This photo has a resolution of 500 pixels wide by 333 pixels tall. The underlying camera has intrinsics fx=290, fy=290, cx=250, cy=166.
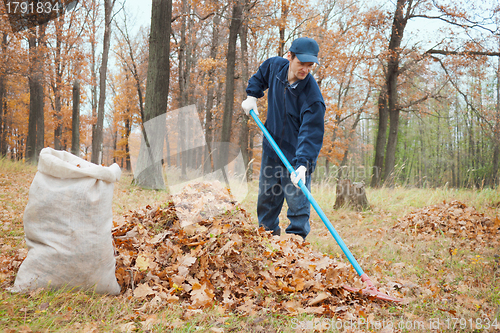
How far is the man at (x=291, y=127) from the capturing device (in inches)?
112

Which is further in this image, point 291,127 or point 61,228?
point 291,127

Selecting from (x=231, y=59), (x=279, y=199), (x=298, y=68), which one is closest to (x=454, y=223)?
(x=279, y=199)

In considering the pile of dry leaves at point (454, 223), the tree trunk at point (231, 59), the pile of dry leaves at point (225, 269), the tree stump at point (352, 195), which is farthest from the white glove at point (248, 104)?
the tree trunk at point (231, 59)

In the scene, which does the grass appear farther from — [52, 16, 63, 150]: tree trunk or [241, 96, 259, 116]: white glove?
[52, 16, 63, 150]: tree trunk

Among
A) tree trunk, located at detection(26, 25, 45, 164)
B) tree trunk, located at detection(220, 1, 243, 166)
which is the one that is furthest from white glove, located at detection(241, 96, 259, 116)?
tree trunk, located at detection(26, 25, 45, 164)

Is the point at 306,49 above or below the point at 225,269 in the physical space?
above

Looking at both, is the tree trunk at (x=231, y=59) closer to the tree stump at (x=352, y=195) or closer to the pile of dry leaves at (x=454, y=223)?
the tree stump at (x=352, y=195)

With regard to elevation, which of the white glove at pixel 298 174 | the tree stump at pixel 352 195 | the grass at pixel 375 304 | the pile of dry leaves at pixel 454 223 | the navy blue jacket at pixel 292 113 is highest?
the navy blue jacket at pixel 292 113

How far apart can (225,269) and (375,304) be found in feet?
3.93

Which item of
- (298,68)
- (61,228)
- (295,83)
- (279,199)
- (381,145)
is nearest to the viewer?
(61,228)

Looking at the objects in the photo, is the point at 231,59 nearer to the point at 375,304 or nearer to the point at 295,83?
the point at 295,83

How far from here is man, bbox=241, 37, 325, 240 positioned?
2840 millimetres

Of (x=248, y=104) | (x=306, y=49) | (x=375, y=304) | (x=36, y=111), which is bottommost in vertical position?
(x=375, y=304)

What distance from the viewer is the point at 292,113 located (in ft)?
10.3
